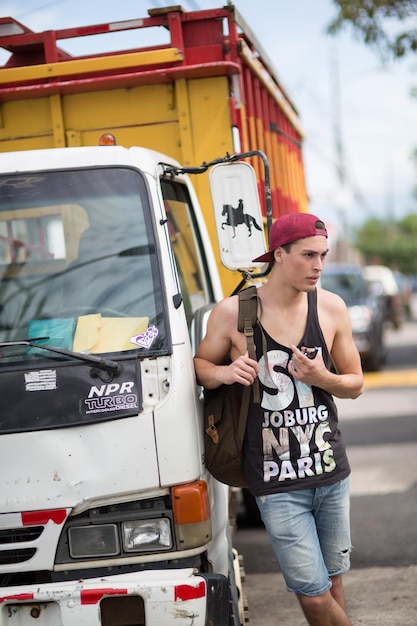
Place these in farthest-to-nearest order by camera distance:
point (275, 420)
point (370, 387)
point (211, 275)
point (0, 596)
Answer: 1. point (370, 387)
2. point (211, 275)
3. point (275, 420)
4. point (0, 596)

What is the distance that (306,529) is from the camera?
3.94m

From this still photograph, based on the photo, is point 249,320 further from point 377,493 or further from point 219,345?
point 377,493

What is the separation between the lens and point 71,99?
5484 millimetres

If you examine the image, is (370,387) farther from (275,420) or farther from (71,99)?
(275,420)

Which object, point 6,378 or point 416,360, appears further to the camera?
point 416,360

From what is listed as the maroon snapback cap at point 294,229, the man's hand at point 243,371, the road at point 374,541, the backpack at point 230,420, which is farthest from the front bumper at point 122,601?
the road at point 374,541

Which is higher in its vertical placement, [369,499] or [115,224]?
[115,224]

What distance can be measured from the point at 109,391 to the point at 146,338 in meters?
0.27

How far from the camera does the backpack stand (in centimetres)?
396

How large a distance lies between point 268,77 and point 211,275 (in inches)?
79.5

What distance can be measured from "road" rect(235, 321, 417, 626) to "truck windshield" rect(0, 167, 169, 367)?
223 cm

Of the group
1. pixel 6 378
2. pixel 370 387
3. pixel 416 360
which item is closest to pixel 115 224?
pixel 6 378

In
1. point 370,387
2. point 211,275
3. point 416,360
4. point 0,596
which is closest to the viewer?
point 0,596

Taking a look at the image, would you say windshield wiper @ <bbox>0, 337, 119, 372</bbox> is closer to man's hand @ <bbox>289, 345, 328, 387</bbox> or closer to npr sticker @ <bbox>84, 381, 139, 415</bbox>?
npr sticker @ <bbox>84, 381, 139, 415</bbox>
